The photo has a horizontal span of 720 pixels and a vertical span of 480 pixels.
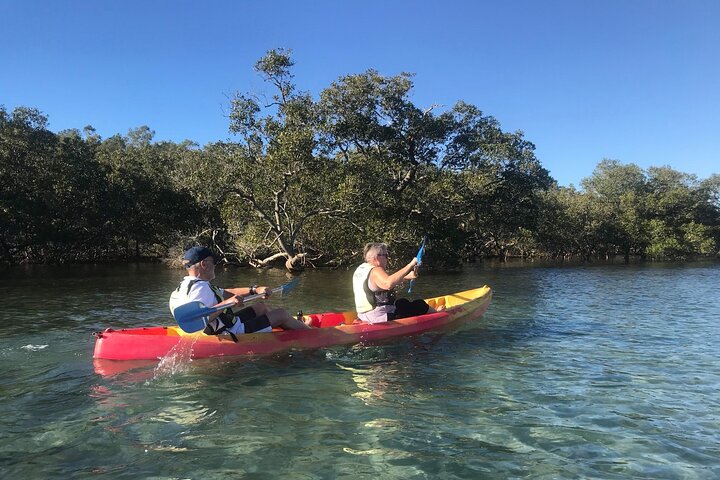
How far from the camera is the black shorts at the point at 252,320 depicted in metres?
6.35

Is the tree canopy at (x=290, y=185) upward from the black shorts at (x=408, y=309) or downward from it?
upward

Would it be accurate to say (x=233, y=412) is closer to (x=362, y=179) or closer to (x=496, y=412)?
(x=496, y=412)

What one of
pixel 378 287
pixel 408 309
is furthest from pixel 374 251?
pixel 408 309

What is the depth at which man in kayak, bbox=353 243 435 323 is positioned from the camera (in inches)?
272

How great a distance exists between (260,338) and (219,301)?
2.49ft

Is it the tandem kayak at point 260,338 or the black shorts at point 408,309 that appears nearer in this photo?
the tandem kayak at point 260,338

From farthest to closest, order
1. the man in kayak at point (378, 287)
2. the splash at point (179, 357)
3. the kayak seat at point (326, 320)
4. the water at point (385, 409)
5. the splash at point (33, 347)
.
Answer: the kayak seat at point (326, 320) → the man in kayak at point (378, 287) → the splash at point (33, 347) → the splash at point (179, 357) → the water at point (385, 409)

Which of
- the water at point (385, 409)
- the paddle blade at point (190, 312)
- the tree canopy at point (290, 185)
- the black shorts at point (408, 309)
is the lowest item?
the water at point (385, 409)

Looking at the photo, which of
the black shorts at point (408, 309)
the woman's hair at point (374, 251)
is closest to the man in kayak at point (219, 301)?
the woman's hair at point (374, 251)

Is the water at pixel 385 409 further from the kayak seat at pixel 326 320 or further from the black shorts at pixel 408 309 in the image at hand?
the kayak seat at pixel 326 320

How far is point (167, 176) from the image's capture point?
26.2 metres

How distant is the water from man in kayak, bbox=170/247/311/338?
0.46m

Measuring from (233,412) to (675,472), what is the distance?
11.2ft

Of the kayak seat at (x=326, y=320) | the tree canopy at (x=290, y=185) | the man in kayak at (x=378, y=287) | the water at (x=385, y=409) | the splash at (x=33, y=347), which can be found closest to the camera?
the water at (x=385, y=409)
